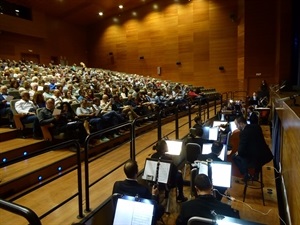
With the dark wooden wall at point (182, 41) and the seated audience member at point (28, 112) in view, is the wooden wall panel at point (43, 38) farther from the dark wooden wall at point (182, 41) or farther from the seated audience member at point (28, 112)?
the seated audience member at point (28, 112)

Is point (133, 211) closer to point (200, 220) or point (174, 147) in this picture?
point (200, 220)

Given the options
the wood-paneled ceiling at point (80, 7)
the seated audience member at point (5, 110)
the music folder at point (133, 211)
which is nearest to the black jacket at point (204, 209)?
the music folder at point (133, 211)

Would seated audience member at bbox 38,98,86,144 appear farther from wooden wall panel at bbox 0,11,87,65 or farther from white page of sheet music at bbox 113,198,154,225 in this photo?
wooden wall panel at bbox 0,11,87,65

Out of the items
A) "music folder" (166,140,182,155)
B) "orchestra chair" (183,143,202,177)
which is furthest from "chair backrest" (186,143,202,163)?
"music folder" (166,140,182,155)

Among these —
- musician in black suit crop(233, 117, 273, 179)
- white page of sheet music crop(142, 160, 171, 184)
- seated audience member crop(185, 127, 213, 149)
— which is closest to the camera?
white page of sheet music crop(142, 160, 171, 184)

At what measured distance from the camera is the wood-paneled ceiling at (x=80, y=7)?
14183 millimetres

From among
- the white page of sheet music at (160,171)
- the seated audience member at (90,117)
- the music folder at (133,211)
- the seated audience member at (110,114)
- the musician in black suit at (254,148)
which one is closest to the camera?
the music folder at (133,211)

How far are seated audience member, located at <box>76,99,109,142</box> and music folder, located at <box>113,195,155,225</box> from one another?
9.28 feet

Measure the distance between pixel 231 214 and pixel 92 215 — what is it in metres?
1.37

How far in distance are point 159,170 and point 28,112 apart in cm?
286

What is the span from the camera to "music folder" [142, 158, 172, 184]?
112 inches

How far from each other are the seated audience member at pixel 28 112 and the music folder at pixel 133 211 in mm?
2863

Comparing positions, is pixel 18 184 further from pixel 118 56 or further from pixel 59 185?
pixel 118 56

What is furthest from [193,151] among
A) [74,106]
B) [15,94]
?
[15,94]
